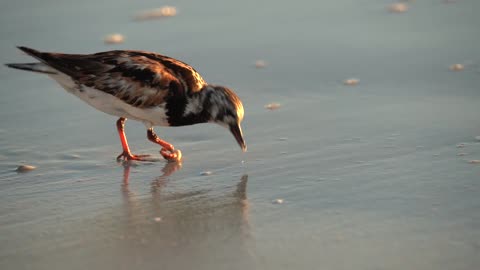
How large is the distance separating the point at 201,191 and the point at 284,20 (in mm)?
3670

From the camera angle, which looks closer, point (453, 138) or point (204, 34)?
point (453, 138)

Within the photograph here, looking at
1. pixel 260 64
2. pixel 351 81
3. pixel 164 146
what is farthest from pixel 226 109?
pixel 260 64

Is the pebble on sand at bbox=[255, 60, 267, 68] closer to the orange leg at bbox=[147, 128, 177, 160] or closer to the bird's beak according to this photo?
the orange leg at bbox=[147, 128, 177, 160]

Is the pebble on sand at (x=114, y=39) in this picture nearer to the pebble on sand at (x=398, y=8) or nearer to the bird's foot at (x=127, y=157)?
the bird's foot at (x=127, y=157)

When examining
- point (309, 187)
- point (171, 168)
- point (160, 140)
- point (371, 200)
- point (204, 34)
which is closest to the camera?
point (371, 200)

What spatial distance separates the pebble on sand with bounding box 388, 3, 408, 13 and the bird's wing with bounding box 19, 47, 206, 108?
3227mm

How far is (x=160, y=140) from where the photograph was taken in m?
5.42

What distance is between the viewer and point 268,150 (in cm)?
527

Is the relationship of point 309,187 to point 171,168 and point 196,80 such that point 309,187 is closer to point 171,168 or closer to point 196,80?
point 171,168

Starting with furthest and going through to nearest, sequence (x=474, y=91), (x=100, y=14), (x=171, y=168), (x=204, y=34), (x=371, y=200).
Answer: (x=100, y=14), (x=204, y=34), (x=474, y=91), (x=171, y=168), (x=371, y=200)

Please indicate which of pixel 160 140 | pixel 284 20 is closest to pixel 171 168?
pixel 160 140

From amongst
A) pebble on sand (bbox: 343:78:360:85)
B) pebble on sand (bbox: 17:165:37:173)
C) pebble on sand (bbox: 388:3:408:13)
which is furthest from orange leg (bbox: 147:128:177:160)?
pebble on sand (bbox: 388:3:408:13)

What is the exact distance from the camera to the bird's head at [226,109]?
5.17m

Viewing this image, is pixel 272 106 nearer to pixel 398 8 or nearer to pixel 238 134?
pixel 238 134
